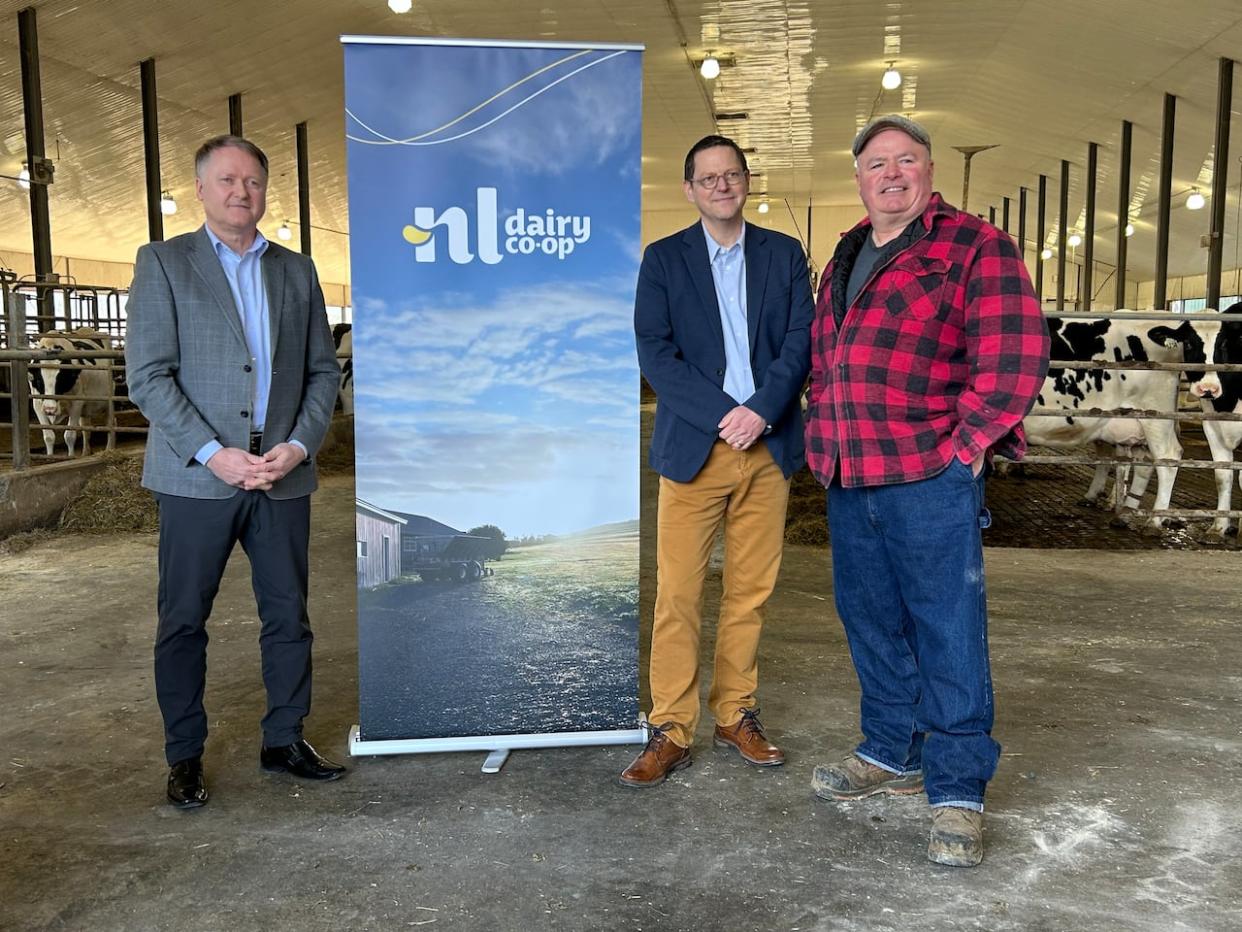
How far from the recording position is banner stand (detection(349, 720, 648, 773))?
10.2 feet

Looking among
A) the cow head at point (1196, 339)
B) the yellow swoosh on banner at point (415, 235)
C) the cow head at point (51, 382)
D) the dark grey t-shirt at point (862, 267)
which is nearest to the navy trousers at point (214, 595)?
the yellow swoosh on banner at point (415, 235)

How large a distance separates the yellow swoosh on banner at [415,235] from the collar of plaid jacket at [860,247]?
1063 mm

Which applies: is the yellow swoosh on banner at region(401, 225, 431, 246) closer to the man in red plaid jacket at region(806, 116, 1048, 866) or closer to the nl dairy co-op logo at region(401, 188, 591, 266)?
the nl dairy co-op logo at region(401, 188, 591, 266)

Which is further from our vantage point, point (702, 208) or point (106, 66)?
point (106, 66)

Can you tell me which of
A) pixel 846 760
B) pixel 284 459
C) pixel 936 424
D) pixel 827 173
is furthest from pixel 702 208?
pixel 827 173

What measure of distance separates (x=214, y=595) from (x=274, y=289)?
804 mm

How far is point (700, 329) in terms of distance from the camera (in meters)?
2.88

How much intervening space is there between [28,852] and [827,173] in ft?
73.7

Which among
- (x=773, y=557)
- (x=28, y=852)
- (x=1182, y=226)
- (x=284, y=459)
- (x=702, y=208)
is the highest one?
(x=1182, y=226)

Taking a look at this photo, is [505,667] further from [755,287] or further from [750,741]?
[755,287]

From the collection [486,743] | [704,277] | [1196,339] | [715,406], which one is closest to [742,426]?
[715,406]

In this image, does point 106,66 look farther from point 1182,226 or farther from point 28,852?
point 1182,226

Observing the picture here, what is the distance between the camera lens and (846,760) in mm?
2885

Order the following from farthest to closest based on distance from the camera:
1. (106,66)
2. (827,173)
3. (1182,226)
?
(827,173)
(1182,226)
(106,66)
